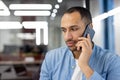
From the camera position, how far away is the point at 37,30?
456cm

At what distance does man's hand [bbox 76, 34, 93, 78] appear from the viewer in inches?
43.7

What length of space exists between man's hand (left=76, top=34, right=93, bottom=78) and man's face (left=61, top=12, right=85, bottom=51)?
0.08 ft

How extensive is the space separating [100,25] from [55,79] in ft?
4.85

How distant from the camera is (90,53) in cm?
117

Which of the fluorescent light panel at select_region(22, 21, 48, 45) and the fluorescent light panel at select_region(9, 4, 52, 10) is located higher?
the fluorescent light panel at select_region(9, 4, 52, 10)

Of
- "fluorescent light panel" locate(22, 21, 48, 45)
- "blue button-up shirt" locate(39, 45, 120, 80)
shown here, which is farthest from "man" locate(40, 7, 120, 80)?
"fluorescent light panel" locate(22, 21, 48, 45)

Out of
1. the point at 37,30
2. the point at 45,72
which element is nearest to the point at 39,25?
the point at 37,30

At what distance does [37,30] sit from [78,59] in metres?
3.42

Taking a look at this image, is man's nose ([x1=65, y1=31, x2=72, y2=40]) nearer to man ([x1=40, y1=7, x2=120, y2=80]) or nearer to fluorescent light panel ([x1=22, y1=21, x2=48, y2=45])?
man ([x1=40, y1=7, x2=120, y2=80])

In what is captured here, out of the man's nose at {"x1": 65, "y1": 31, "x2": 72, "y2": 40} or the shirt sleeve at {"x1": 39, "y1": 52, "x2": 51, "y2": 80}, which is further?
the shirt sleeve at {"x1": 39, "y1": 52, "x2": 51, "y2": 80}

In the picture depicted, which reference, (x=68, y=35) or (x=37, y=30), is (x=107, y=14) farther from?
(x=37, y=30)

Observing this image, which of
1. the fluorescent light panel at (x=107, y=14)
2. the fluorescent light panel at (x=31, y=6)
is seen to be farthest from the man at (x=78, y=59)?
the fluorescent light panel at (x=31, y=6)

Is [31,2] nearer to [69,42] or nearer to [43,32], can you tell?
[43,32]

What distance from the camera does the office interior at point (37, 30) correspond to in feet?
8.17
